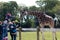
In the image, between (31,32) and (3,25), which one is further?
(31,32)

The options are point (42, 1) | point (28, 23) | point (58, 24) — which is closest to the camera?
point (28, 23)

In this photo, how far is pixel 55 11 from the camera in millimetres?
53969

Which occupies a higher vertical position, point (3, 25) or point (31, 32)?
point (3, 25)

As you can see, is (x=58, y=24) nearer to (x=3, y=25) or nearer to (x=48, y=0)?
(x=48, y=0)

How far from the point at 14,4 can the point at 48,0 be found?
61.6ft

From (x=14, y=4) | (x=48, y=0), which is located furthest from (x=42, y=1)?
(x=14, y=4)

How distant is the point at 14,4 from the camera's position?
1709 inches

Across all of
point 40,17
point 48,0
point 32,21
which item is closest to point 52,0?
point 48,0

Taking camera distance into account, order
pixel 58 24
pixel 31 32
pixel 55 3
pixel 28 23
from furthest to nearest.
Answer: pixel 55 3 < pixel 58 24 < pixel 28 23 < pixel 31 32

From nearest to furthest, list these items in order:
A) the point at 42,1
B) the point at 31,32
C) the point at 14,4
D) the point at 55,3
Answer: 1. the point at 31,32
2. the point at 14,4
3. the point at 55,3
4. the point at 42,1

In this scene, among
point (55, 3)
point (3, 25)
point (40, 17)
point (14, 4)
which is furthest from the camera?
point (55, 3)

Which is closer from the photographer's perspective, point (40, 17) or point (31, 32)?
point (40, 17)

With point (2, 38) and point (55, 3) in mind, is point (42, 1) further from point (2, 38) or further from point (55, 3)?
point (2, 38)

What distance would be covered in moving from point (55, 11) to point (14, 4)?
1317 centimetres
